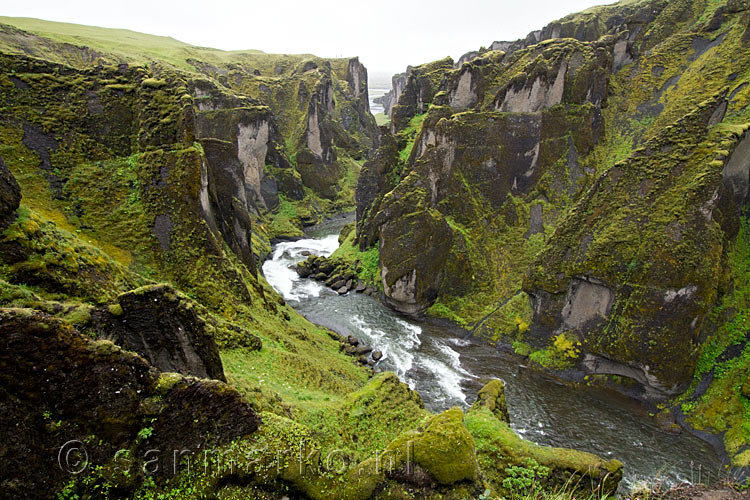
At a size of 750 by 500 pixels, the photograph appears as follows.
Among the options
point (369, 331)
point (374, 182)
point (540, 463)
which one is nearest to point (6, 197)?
point (540, 463)

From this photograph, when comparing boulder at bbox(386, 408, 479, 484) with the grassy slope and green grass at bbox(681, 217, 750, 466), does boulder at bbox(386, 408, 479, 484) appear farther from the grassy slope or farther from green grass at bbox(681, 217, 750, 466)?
the grassy slope

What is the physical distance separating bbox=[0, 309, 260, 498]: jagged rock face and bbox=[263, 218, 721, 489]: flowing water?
603 inches

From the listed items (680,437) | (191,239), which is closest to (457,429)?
(191,239)

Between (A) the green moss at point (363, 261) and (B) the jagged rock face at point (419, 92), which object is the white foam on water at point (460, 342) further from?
A: (B) the jagged rock face at point (419, 92)

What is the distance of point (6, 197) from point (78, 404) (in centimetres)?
643

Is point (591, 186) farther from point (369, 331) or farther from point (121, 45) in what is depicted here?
point (121, 45)

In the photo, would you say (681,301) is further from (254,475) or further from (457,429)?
(254,475)

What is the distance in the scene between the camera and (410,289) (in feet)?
109

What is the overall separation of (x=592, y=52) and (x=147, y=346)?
142ft

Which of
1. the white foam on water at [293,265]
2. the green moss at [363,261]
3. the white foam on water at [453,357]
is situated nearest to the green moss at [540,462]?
the white foam on water at [453,357]

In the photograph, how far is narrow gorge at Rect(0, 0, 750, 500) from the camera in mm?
6254

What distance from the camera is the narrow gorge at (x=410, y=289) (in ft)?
20.5

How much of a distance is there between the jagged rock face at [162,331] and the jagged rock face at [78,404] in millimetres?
2309

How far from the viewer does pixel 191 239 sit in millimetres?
17609
